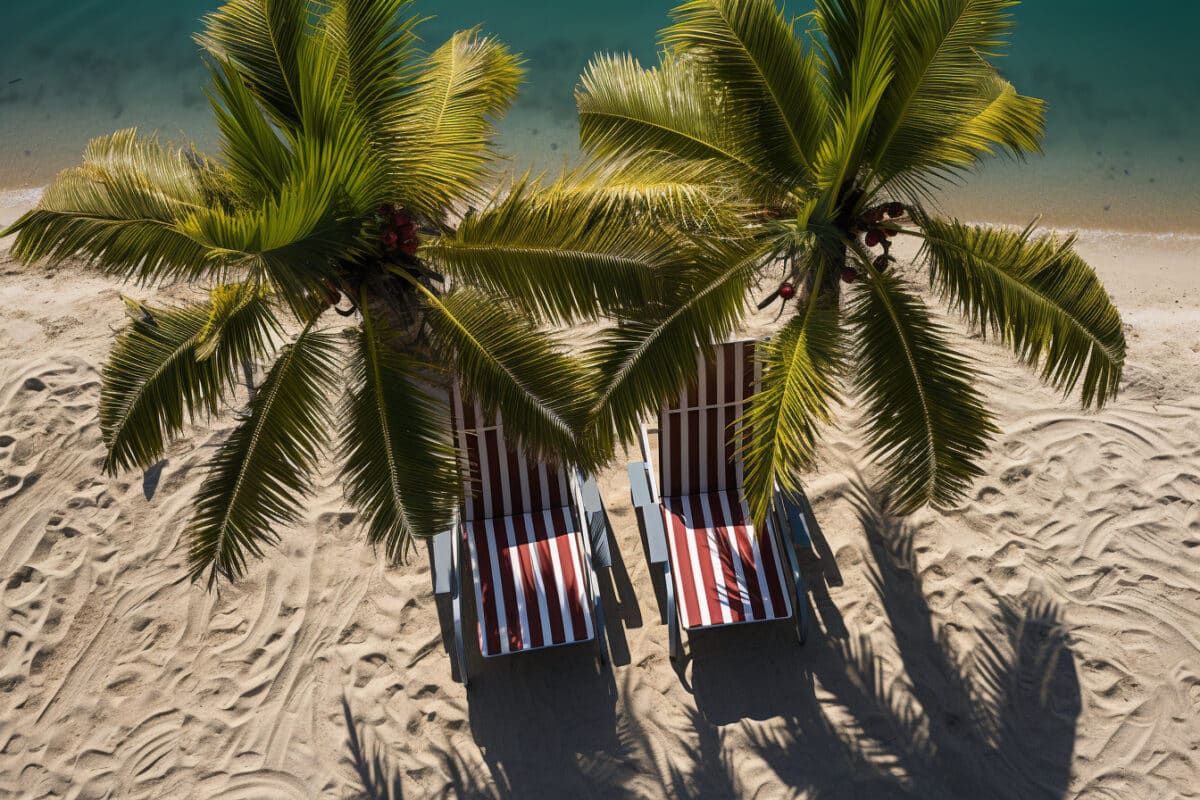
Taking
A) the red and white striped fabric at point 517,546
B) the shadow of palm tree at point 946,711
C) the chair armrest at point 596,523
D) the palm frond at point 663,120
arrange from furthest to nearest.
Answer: the chair armrest at point 596,523
the red and white striped fabric at point 517,546
the shadow of palm tree at point 946,711
the palm frond at point 663,120

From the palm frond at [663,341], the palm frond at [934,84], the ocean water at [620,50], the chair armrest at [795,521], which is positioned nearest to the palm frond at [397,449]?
the palm frond at [663,341]

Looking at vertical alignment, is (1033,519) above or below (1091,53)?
below

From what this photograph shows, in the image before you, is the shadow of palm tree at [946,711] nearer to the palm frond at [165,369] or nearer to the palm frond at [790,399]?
the palm frond at [790,399]

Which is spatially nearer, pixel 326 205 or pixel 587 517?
pixel 326 205

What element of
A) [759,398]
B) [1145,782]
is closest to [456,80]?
[759,398]

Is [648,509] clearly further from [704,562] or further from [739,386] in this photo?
[739,386]

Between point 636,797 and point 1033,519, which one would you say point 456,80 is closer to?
point 636,797

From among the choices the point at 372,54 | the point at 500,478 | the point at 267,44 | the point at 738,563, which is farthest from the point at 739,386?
the point at 267,44
